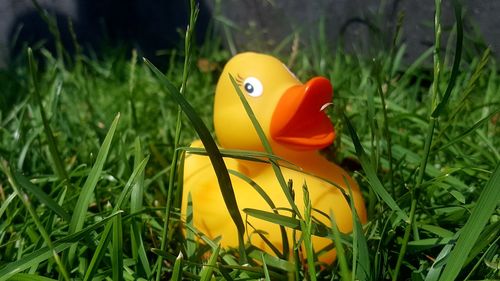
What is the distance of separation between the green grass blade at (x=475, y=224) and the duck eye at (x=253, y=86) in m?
0.43

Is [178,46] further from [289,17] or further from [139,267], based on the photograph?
[139,267]

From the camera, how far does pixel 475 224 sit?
30.8 inches

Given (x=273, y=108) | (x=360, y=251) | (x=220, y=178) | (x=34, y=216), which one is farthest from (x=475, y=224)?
(x=34, y=216)

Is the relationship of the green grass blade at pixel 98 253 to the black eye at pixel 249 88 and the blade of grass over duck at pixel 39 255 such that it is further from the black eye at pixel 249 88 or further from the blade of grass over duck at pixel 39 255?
the black eye at pixel 249 88

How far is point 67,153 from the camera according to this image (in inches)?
60.2

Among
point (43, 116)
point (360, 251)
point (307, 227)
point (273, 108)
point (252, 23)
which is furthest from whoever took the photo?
→ point (252, 23)

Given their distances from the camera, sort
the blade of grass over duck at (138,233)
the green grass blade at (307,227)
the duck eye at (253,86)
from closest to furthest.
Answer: the green grass blade at (307,227), the blade of grass over duck at (138,233), the duck eye at (253,86)

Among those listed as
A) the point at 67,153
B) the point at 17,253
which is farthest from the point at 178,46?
the point at 17,253

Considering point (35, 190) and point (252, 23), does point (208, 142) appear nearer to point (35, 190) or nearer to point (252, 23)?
point (35, 190)

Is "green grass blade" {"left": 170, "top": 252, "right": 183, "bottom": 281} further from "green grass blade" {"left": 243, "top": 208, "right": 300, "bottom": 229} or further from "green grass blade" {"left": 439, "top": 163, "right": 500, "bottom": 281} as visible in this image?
"green grass blade" {"left": 439, "top": 163, "right": 500, "bottom": 281}

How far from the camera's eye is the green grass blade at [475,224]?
759mm

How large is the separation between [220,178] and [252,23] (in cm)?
168

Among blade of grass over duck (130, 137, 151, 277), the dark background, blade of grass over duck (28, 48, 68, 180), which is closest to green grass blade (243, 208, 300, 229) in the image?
blade of grass over duck (130, 137, 151, 277)

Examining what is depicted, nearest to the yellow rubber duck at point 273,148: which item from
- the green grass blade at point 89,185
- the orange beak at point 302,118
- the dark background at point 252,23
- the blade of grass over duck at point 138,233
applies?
the orange beak at point 302,118
